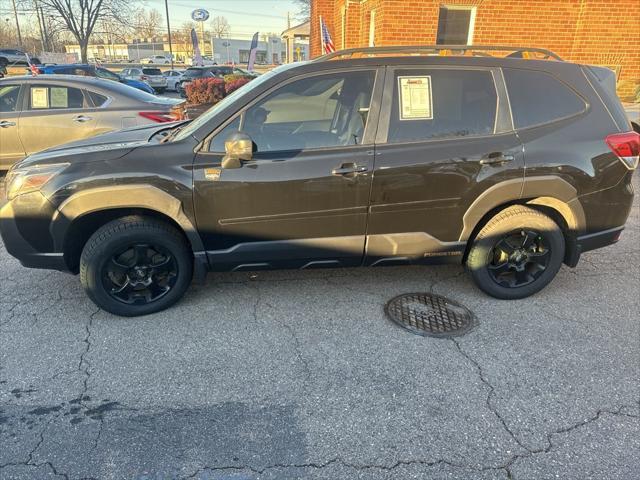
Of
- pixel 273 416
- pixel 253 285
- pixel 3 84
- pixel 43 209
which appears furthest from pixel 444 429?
pixel 3 84

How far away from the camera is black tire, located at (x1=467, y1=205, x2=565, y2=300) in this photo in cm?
334

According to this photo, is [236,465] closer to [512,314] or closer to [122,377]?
[122,377]

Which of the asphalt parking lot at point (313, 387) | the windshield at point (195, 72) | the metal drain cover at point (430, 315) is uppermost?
the windshield at point (195, 72)

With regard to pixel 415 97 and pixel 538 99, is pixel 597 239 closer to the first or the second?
pixel 538 99

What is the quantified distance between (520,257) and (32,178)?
370cm

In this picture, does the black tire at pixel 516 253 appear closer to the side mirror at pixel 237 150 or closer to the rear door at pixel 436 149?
the rear door at pixel 436 149

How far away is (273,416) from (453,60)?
2.75 meters

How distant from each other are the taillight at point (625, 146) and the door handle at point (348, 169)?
1.90 metres

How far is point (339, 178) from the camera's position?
3033 millimetres

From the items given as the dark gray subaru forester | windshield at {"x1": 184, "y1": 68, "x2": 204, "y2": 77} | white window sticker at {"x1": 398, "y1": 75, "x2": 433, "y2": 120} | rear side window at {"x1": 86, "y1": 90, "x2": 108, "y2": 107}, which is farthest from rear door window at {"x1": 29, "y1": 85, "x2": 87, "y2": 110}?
windshield at {"x1": 184, "y1": 68, "x2": 204, "y2": 77}

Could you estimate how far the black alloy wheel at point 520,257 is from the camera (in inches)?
135

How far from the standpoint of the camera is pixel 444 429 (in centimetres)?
225

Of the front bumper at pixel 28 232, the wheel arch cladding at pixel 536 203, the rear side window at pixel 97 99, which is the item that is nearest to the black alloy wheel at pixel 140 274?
the front bumper at pixel 28 232

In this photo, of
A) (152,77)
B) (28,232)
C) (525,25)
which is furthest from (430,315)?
(152,77)
